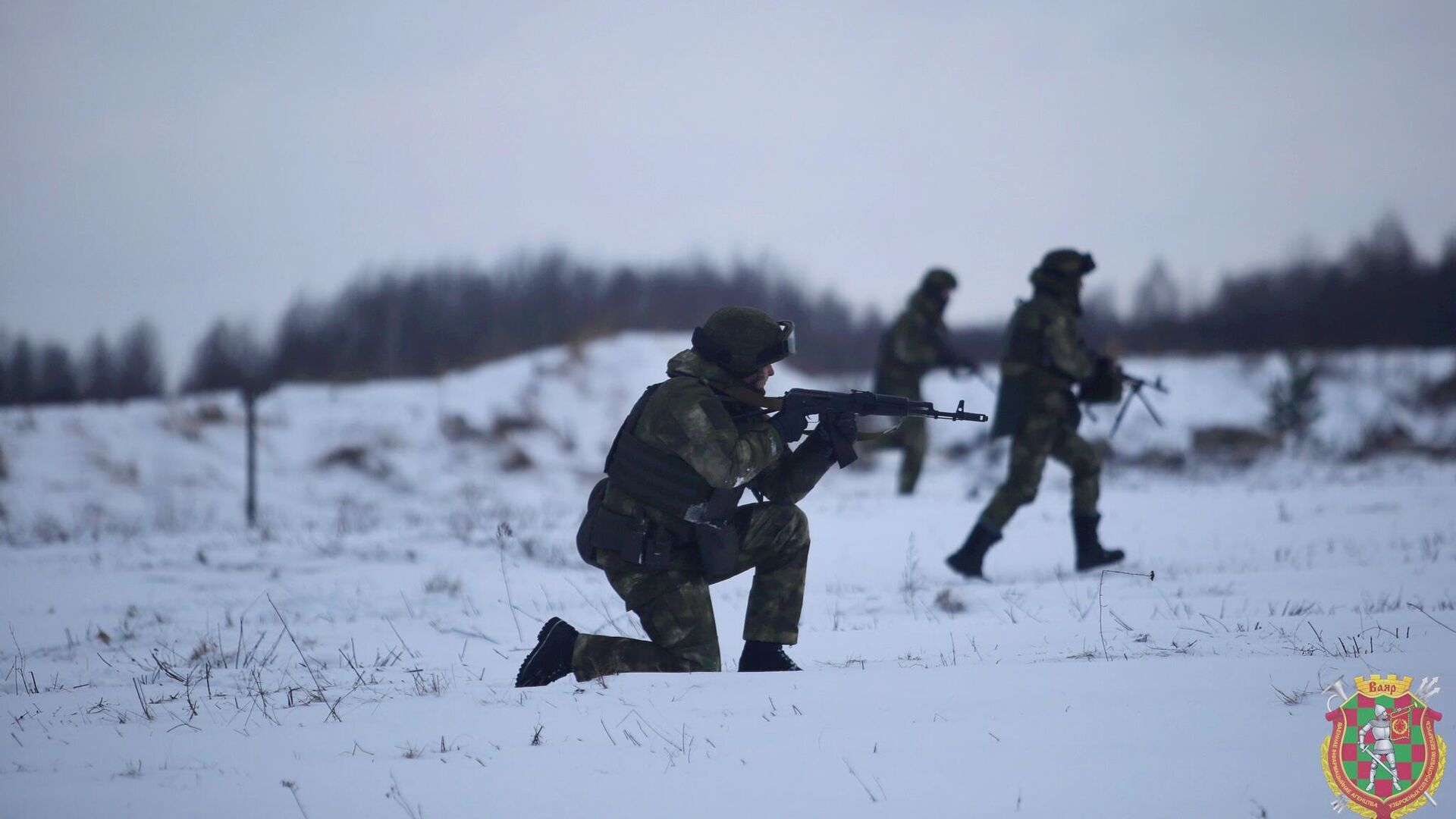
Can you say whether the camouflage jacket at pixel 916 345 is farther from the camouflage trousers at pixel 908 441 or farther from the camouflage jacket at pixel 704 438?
the camouflage jacket at pixel 704 438

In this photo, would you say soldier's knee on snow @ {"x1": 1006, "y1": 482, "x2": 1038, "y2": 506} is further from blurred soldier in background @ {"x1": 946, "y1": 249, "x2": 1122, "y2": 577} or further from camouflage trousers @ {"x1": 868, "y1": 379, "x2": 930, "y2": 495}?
camouflage trousers @ {"x1": 868, "y1": 379, "x2": 930, "y2": 495}

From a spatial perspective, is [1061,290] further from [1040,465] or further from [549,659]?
[549,659]

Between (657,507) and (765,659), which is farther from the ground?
(657,507)

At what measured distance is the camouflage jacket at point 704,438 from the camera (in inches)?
138

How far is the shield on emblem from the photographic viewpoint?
2484mm

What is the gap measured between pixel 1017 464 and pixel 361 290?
5092 centimetres

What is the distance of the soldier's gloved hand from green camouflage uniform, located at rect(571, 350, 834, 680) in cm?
4

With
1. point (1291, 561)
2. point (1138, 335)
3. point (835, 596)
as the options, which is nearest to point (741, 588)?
point (835, 596)

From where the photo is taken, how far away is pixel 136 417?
2167 cm

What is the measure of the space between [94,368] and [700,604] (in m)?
55.0

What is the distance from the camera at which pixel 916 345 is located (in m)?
9.84

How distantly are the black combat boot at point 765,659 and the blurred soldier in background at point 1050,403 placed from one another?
2.53 metres

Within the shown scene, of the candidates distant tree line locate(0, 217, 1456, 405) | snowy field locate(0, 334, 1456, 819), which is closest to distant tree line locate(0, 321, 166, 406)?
distant tree line locate(0, 217, 1456, 405)

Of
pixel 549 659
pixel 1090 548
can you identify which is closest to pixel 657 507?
pixel 549 659
